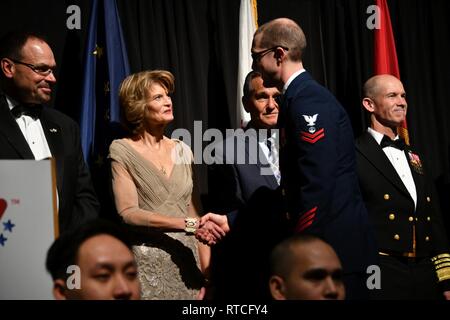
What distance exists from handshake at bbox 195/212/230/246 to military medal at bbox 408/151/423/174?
129 centimetres

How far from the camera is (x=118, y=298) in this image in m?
2.51

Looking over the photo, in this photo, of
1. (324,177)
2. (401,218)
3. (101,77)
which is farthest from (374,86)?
(101,77)

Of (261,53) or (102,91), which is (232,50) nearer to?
(102,91)

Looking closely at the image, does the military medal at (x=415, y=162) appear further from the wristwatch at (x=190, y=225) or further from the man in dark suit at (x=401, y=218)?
the wristwatch at (x=190, y=225)

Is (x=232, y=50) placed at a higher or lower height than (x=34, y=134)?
higher

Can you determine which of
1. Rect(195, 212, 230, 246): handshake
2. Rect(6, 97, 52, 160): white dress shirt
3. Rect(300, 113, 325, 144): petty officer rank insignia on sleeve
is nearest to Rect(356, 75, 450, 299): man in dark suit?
Rect(195, 212, 230, 246): handshake

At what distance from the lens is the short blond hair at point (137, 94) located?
14.3 feet

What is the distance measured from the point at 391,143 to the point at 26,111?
2.22m

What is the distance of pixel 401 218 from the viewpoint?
13.7 feet

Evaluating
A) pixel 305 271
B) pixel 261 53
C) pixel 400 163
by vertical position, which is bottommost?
pixel 305 271

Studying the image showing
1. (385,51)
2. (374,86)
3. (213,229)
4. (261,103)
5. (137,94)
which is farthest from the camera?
(385,51)

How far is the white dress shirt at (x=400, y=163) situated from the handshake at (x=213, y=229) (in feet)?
3.85

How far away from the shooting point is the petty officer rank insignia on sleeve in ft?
10.5
